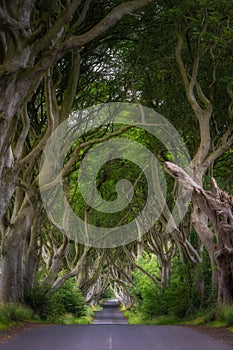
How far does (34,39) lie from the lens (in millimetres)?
10117

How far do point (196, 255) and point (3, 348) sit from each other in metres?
13.4

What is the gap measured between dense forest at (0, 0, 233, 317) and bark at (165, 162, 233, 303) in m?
0.03

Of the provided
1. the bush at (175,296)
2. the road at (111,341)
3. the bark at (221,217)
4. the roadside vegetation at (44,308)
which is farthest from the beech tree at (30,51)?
the bush at (175,296)

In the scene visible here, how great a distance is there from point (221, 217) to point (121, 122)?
741 centimetres

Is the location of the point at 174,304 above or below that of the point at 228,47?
below

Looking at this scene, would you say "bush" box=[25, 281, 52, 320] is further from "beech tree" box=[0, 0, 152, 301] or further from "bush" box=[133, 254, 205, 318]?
"bush" box=[133, 254, 205, 318]

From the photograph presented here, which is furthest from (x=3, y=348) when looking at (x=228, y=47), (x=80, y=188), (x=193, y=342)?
(x=80, y=188)

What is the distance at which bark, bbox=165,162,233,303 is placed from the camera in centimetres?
1511

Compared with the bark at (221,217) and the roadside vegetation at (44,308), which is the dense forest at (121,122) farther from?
the roadside vegetation at (44,308)

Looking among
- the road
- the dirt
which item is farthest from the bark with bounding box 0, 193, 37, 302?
the road

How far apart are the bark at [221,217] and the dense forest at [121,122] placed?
3cm

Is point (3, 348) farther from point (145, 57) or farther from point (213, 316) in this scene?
point (145, 57)

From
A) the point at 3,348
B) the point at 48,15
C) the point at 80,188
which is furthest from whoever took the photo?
the point at 80,188

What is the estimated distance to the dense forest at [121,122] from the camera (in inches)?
445
